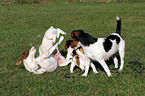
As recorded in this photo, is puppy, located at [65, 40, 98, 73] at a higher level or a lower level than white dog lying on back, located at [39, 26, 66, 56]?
lower

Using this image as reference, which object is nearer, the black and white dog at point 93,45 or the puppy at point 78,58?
the black and white dog at point 93,45

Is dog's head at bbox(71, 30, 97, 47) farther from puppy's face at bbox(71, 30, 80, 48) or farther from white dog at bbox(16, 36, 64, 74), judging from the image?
white dog at bbox(16, 36, 64, 74)

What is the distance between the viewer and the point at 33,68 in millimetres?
5207

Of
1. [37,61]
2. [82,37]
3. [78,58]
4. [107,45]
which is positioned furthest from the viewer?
[78,58]

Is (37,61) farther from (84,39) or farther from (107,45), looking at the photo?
(107,45)

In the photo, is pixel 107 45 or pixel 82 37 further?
pixel 107 45

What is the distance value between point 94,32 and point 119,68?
5.38m

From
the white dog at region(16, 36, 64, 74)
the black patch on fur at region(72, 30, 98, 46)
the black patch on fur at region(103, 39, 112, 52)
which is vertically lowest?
the white dog at region(16, 36, 64, 74)

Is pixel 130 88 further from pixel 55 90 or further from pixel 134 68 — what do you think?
pixel 55 90

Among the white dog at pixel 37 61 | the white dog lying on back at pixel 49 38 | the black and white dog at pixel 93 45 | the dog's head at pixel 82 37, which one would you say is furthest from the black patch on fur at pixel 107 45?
the white dog at pixel 37 61

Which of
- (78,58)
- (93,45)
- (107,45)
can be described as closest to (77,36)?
(93,45)

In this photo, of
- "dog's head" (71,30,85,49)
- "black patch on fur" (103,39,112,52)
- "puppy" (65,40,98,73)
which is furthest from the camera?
"puppy" (65,40,98,73)

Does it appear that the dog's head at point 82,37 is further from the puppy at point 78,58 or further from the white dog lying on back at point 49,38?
the white dog lying on back at point 49,38

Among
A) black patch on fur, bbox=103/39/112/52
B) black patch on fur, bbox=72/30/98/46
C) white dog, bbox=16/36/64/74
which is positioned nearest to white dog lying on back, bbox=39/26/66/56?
white dog, bbox=16/36/64/74
